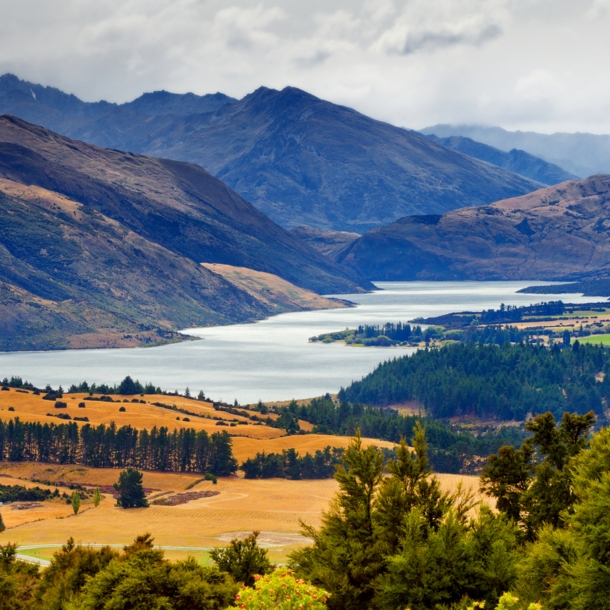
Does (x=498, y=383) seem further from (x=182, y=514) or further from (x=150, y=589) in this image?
(x=150, y=589)

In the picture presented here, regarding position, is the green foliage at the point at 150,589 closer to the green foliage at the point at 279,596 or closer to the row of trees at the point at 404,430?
the green foliage at the point at 279,596

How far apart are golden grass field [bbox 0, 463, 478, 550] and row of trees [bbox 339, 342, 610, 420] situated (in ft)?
186

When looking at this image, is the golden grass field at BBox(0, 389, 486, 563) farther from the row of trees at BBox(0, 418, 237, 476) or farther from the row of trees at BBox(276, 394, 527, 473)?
the row of trees at BBox(276, 394, 527, 473)

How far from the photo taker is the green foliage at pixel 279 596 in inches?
1228

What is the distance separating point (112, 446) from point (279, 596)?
93.1 m

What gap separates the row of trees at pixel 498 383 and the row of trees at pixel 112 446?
58278 millimetres

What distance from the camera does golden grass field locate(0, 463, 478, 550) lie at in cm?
8219

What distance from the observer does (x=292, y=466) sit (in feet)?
382

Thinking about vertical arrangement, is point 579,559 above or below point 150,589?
above

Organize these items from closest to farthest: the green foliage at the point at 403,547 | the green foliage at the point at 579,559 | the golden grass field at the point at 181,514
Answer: the green foliage at the point at 579,559 → the green foliage at the point at 403,547 → the golden grass field at the point at 181,514

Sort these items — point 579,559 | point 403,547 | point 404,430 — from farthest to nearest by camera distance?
1. point 404,430
2. point 403,547
3. point 579,559

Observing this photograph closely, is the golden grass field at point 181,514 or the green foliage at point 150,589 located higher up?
the green foliage at point 150,589

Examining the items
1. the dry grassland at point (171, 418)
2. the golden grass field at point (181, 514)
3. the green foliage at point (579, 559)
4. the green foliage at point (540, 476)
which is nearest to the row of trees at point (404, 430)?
the dry grassland at point (171, 418)

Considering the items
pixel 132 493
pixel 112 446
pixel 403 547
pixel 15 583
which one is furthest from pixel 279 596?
pixel 112 446
